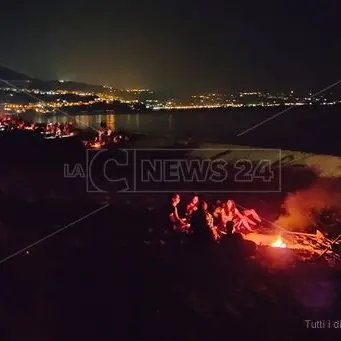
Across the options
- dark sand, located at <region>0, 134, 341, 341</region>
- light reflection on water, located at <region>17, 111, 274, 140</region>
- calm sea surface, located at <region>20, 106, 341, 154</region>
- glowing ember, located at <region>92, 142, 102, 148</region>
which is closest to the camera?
dark sand, located at <region>0, 134, 341, 341</region>

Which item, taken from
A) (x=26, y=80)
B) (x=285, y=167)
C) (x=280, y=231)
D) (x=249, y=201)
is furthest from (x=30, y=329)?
(x=26, y=80)

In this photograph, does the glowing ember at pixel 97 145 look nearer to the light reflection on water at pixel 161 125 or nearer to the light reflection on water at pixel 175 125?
the light reflection on water at pixel 161 125

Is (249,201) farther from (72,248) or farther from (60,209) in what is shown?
(72,248)

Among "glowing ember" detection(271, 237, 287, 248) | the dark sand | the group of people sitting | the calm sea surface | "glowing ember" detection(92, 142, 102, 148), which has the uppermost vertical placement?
the calm sea surface

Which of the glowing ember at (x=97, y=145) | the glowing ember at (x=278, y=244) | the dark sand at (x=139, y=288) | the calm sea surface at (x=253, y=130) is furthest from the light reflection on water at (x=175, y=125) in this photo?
the glowing ember at (x=278, y=244)

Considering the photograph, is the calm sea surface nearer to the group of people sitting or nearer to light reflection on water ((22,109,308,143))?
light reflection on water ((22,109,308,143))

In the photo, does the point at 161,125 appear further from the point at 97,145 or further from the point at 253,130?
the point at 97,145

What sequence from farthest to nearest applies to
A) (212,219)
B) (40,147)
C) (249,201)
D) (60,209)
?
1. (40,147)
2. (249,201)
3. (60,209)
4. (212,219)

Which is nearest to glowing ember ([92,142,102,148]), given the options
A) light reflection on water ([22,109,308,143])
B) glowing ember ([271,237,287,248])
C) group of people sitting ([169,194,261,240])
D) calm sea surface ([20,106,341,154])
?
group of people sitting ([169,194,261,240])

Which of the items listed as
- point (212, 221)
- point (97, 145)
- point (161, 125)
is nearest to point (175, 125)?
point (161, 125)
